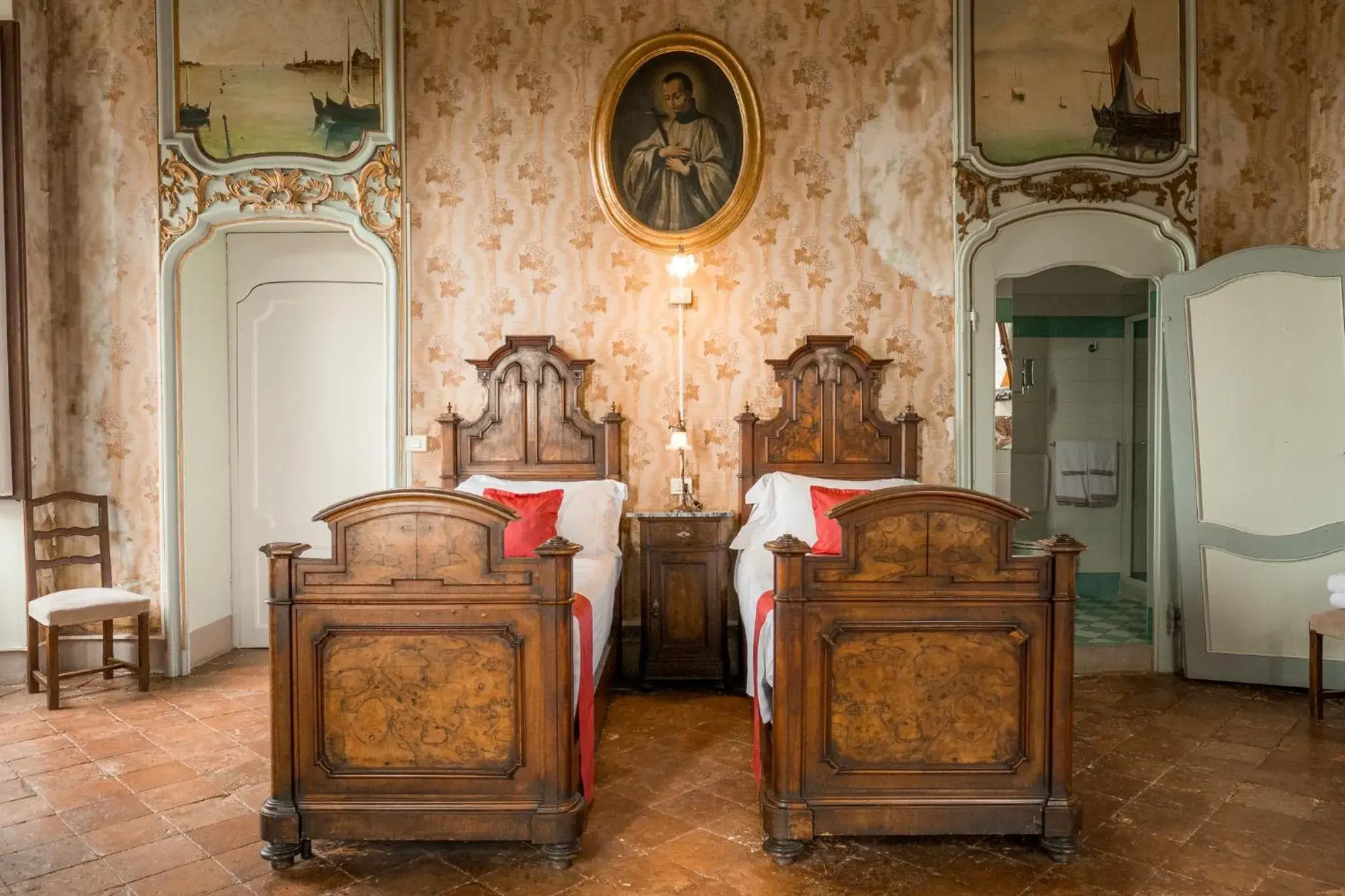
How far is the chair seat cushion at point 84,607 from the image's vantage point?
443 centimetres

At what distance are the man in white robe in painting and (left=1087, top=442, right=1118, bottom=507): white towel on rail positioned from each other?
166 inches

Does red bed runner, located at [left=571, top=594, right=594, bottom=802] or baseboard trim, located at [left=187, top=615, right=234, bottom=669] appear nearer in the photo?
red bed runner, located at [left=571, top=594, right=594, bottom=802]

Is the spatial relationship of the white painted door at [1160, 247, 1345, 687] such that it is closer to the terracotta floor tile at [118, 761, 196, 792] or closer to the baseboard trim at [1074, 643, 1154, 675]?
the baseboard trim at [1074, 643, 1154, 675]

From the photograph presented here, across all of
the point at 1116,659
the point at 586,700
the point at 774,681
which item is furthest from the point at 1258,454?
the point at 586,700

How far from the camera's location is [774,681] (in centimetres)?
288

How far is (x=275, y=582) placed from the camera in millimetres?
2795

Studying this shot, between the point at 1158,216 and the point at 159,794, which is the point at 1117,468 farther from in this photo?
the point at 159,794

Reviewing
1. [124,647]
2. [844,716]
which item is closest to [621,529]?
[844,716]

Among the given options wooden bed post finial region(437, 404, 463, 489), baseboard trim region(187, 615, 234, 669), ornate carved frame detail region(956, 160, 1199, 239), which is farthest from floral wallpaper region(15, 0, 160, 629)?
ornate carved frame detail region(956, 160, 1199, 239)

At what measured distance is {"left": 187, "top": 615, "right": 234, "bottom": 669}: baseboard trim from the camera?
5.21 meters

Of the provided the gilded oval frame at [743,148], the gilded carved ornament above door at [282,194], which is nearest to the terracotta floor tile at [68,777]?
the gilded carved ornament above door at [282,194]

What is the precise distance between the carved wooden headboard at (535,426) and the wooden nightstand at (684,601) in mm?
561

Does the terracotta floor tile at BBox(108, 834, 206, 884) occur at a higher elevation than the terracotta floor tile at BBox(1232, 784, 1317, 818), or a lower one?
higher

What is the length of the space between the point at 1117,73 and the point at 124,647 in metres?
6.82
